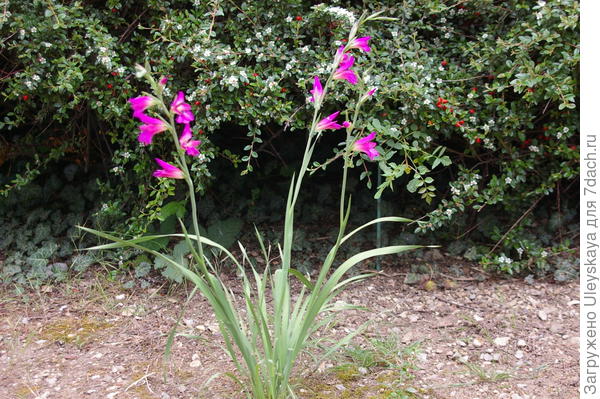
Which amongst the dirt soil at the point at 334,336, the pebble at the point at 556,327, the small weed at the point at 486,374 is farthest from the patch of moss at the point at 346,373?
the pebble at the point at 556,327

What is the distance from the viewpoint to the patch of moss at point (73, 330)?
239cm

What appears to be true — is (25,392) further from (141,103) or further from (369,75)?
(369,75)

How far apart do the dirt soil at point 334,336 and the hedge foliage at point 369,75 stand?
1.03 ft

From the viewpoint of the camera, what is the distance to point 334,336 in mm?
2391

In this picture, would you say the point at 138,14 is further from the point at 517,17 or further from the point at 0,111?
the point at 517,17

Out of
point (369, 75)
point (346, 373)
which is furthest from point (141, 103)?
point (369, 75)

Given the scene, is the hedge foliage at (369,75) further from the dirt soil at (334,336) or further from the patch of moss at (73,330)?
the patch of moss at (73,330)

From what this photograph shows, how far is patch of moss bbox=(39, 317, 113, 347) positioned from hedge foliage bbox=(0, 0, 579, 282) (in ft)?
1.57

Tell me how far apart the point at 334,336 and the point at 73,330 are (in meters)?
1.08

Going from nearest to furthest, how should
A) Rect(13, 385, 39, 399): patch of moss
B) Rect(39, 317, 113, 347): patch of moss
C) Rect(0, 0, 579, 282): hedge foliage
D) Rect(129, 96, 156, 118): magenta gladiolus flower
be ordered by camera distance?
Rect(129, 96, 156, 118): magenta gladiolus flower, Rect(13, 385, 39, 399): patch of moss, Rect(39, 317, 113, 347): patch of moss, Rect(0, 0, 579, 282): hedge foliage

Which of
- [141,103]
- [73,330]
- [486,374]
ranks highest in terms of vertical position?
[141,103]

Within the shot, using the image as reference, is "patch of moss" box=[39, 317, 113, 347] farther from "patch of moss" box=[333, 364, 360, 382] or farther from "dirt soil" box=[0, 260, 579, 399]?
"patch of moss" box=[333, 364, 360, 382]

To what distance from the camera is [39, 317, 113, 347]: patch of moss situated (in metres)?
2.39

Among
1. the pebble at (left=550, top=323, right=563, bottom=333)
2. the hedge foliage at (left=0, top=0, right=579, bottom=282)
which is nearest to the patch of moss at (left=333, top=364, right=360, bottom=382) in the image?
the hedge foliage at (left=0, top=0, right=579, bottom=282)
